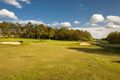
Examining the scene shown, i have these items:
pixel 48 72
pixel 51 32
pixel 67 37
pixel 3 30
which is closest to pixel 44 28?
pixel 51 32

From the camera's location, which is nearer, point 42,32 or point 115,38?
point 42,32

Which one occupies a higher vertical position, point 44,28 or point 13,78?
point 44,28

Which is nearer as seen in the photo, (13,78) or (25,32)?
(13,78)

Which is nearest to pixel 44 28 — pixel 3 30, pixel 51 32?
pixel 51 32

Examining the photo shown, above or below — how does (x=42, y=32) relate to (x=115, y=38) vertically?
above

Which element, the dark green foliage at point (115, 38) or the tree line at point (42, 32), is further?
the tree line at point (42, 32)

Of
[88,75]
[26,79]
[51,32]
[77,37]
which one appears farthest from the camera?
[77,37]

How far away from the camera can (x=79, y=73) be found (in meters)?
16.5

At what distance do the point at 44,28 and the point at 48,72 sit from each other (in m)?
129

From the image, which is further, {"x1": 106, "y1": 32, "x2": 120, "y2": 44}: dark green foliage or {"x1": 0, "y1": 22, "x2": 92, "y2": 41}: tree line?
{"x1": 0, "y1": 22, "x2": 92, "y2": 41}: tree line

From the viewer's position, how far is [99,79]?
14.7 meters

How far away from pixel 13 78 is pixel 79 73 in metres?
5.46

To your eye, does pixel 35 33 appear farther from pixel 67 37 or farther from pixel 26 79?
pixel 26 79

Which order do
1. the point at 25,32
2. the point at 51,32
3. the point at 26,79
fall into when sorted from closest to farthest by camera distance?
the point at 26,79
the point at 51,32
the point at 25,32
